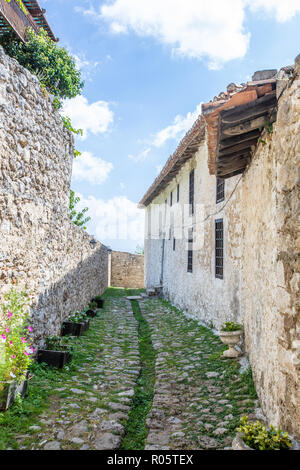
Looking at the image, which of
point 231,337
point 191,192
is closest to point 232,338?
point 231,337

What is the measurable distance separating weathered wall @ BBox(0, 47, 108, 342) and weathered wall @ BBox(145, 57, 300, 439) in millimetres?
3073

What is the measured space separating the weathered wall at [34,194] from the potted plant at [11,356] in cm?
26

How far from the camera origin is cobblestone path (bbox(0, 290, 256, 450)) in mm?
3160

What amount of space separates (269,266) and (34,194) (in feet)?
11.5

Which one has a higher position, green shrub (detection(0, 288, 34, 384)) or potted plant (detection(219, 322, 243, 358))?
green shrub (detection(0, 288, 34, 384))

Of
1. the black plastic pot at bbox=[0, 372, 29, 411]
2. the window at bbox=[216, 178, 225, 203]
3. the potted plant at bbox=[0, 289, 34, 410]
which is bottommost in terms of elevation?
the black plastic pot at bbox=[0, 372, 29, 411]

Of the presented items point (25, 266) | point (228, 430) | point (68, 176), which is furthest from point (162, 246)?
point (228, 430)

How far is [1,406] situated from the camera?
128 inches

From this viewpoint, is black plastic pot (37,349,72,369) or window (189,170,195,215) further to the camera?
window (189,170,195,215)

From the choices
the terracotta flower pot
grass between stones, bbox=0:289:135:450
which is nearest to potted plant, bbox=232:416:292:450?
grass between stones, bbox=0:289:135:450

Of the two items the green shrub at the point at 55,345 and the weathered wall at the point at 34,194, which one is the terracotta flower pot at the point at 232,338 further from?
the weathered wall at the point at 34,194

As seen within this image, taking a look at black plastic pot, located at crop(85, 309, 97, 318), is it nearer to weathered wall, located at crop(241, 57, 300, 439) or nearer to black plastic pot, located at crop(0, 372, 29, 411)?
black plastic pot, located at crop(0, 372, 29, 411)

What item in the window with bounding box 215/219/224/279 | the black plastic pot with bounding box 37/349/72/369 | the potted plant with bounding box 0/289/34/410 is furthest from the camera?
the window with bounding box 215/219/224/279

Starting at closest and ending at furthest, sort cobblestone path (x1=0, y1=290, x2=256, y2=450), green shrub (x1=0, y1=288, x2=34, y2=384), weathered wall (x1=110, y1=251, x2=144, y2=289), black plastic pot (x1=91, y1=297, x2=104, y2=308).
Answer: cobblestone path (x1=0, y1=290, x2=256, y2=450) → green shrub (x1=0, y1=288, x2=34, y2=384) → black plastic pot (x1=91, y1=297, x2=104, y2=308) → weathered wall (x1=110, y1=251, x2=144, y2=289)
